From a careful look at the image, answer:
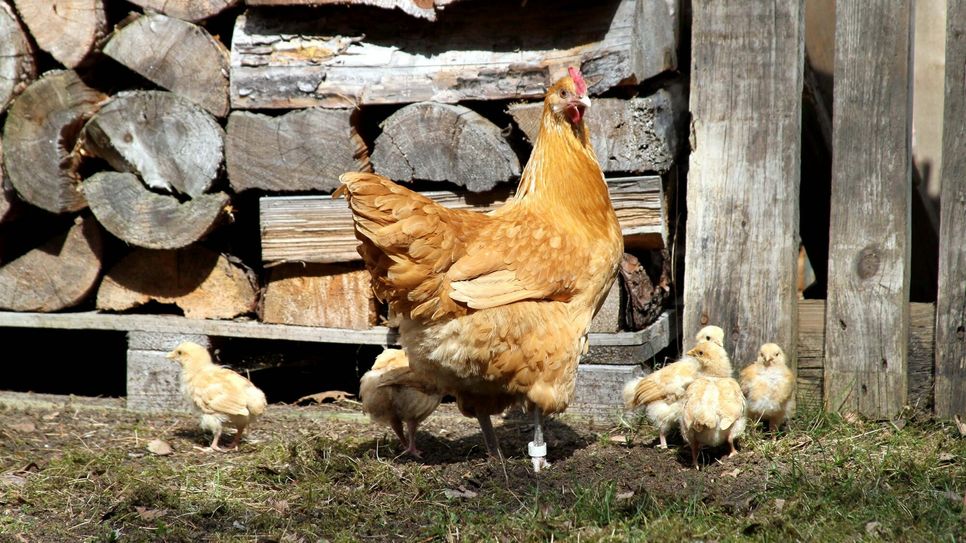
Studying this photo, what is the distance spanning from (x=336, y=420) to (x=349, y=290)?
0.79 m

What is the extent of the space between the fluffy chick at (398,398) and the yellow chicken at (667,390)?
1042mm

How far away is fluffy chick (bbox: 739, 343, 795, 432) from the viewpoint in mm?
4727

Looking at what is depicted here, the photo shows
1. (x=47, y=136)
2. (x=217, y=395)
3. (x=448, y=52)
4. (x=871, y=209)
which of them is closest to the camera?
(x=871, y=209)

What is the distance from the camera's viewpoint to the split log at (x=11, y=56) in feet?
18.4

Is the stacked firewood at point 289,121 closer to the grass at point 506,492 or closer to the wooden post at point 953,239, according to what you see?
the grass at point 506,492

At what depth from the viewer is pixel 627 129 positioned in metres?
5.05

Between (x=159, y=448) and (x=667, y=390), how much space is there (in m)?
2.68

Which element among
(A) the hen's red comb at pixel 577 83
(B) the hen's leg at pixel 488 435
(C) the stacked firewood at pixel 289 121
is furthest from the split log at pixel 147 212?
(A) the hen's red comb at pixel 577 83

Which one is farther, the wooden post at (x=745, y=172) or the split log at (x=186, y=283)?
the split log at (x=186, y=283)

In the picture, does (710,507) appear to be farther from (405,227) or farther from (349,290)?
(349,290)

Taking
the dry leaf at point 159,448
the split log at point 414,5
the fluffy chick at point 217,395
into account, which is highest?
the split log at point 414,5

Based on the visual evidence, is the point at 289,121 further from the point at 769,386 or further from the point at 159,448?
the point at 769,386

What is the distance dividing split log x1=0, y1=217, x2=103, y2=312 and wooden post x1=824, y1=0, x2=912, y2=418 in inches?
169

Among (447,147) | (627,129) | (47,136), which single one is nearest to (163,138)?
(47,136)
